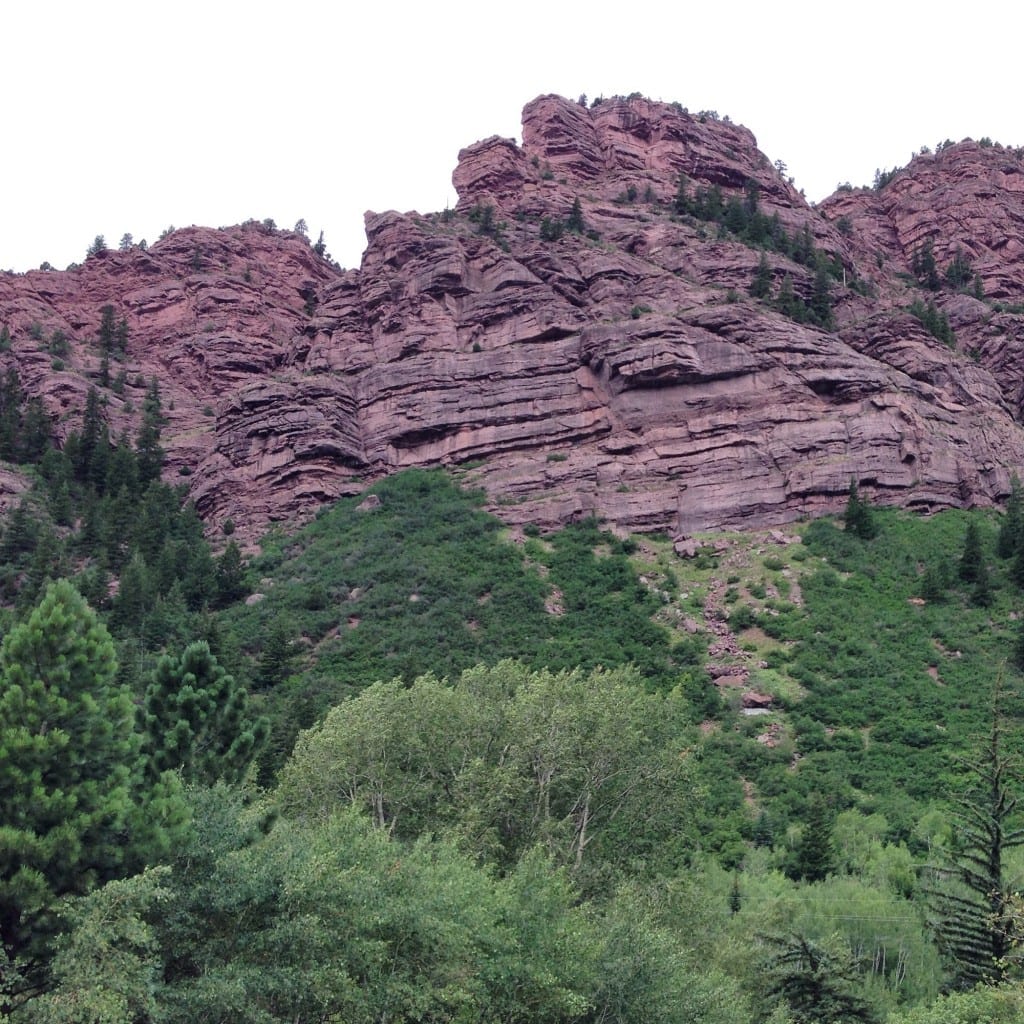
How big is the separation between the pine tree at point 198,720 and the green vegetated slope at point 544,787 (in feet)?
0.28

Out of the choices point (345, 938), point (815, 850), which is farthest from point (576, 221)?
point (345, 938)

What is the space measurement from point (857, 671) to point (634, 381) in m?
27.2

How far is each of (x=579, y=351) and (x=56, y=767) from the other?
193 ft

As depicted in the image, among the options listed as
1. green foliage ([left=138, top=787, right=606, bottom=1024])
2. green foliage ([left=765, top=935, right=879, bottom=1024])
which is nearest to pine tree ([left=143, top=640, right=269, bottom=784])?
green foliage ([left=138, top=787, right=606, bottom=1024])

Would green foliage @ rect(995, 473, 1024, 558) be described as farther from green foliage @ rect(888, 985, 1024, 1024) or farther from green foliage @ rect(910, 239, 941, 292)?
green foliage @ rect(888, 985, 1024, 1024)

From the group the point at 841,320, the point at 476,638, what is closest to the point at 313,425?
the point at 476,638

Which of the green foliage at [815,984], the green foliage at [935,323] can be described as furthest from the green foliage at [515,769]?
the green foliage at [935,323]

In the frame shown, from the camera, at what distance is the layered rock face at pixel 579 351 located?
64.4 meters

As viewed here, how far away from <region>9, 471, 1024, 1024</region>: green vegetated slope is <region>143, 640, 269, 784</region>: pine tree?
3.4 inches

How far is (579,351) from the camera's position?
71.8m

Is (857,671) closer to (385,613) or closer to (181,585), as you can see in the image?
(385,613)

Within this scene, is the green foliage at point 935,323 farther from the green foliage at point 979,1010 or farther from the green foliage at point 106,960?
the green foliage at point 106,960

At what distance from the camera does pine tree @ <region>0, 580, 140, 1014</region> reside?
15.1 meters

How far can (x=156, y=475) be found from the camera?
7775 centimetres
